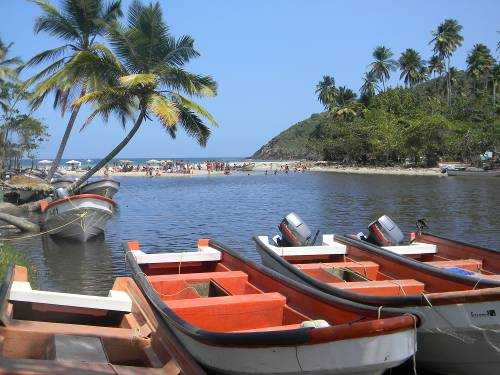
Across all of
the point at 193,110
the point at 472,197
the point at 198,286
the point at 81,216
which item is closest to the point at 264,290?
the point at 198,286

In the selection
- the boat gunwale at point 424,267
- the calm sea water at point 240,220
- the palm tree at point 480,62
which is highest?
the palm tree at point 480,62

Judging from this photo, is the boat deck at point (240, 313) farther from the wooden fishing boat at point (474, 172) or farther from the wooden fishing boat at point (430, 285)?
the wooden fishing boat at point (474, 172)

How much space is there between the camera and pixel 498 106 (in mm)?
70000

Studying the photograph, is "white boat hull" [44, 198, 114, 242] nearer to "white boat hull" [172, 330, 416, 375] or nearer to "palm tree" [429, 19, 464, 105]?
"white boat hull" [172, 330, 416, 375]

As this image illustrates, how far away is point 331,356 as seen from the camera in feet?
17.2

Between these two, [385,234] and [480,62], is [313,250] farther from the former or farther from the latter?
[480,62]

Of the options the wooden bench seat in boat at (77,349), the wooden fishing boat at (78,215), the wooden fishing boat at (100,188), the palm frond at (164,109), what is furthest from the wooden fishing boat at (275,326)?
the wooden fishing boat at (100,188)

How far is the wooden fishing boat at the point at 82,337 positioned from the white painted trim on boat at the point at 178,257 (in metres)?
2.22

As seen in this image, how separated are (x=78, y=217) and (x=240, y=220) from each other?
385 inches

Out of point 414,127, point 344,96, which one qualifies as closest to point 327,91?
point 344,96

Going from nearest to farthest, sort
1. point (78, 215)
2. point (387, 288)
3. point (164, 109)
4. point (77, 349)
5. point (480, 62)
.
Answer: point (77, 349)
point (387, 288)
point (78, 215)
point (164, 109)
point (480, 62)

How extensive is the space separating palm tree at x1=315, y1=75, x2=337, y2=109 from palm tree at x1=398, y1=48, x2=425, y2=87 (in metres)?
15.3

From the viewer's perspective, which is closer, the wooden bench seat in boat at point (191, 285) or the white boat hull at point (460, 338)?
the white boat hull at point (460, 338)

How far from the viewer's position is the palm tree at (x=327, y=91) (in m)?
107
